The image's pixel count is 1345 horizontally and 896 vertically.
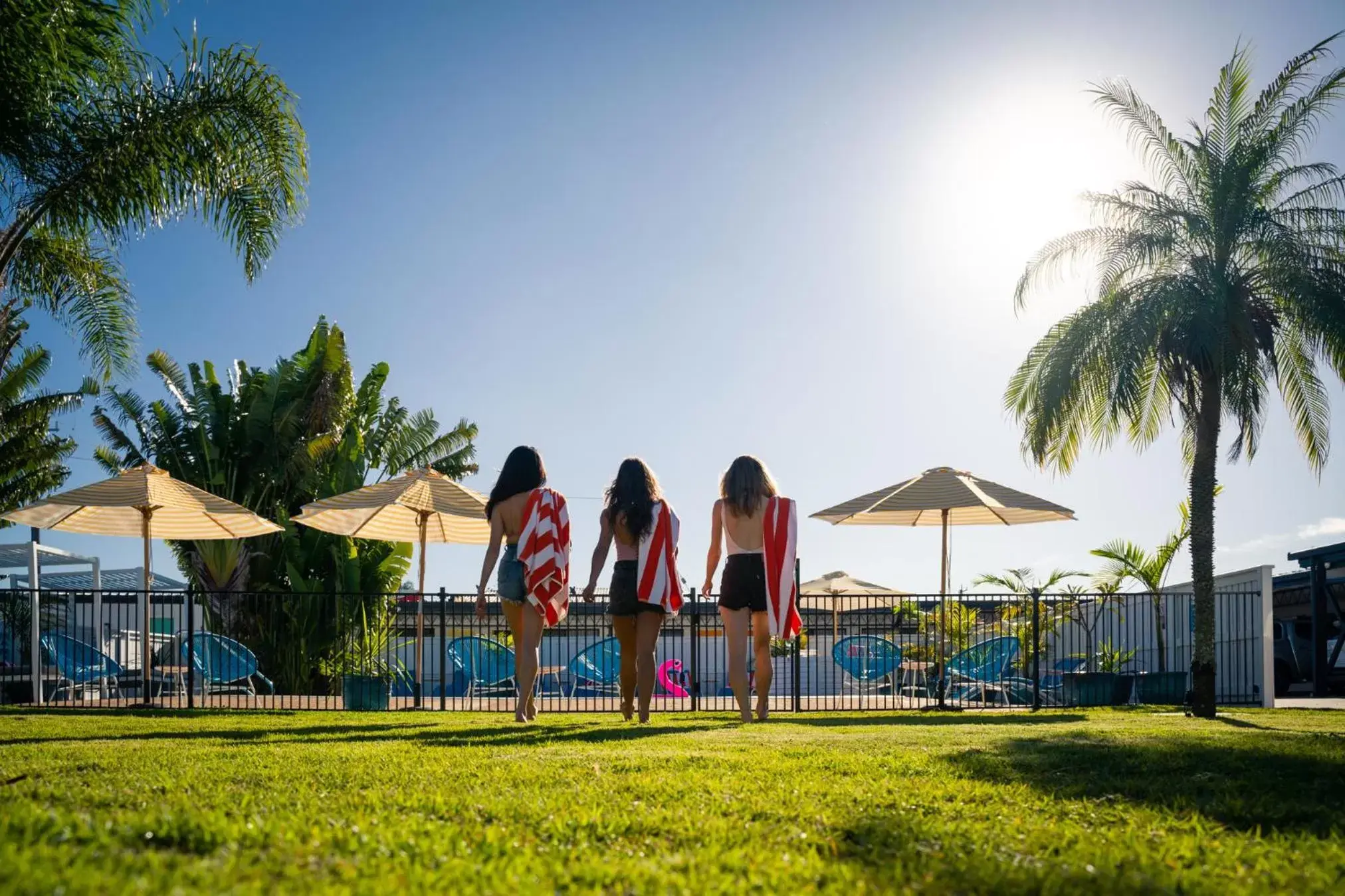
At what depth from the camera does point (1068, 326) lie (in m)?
14.8

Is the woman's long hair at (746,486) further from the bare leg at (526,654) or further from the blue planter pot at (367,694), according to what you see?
the blue planter pot at (367,694)

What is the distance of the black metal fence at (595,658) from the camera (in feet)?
46.6

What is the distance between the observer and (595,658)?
52.1 feet

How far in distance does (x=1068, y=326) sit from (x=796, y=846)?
41.1 ft

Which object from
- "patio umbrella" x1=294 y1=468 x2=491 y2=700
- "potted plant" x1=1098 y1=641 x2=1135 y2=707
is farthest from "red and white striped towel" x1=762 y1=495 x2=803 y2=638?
"potted plant" x1=1098 y1=641 x2=1135 y2=707

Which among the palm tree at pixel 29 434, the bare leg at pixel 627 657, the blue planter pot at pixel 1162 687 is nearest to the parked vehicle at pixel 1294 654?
the blue planter pot at pixel 1162 687

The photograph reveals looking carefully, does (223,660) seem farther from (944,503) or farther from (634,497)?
(944,503)

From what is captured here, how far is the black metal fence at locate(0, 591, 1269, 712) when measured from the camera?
14195 millimetres

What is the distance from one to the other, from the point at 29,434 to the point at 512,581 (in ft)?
84.3

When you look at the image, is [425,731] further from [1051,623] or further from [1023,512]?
[1051,623]

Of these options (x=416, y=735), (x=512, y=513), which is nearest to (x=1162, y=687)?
(x=512, y=513)

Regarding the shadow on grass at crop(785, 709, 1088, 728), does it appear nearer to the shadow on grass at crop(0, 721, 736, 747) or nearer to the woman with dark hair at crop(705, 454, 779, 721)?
the woman with dark hair at crop(705, 454, 779, 721)

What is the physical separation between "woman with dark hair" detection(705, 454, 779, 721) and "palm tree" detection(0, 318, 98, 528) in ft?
72.2

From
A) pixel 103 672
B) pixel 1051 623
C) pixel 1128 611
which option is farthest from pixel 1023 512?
pixel 103 672
